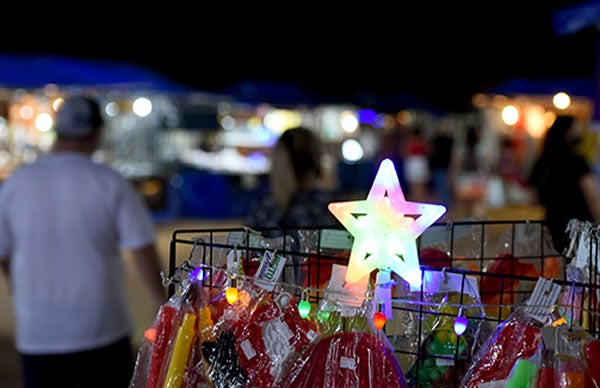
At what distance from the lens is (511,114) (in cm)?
1878

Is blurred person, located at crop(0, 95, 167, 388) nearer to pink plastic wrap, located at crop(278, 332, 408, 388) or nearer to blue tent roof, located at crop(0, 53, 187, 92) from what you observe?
pink plastic wrap, located at crop(278, 332, 408, 388)

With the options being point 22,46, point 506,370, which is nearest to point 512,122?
point 22,46

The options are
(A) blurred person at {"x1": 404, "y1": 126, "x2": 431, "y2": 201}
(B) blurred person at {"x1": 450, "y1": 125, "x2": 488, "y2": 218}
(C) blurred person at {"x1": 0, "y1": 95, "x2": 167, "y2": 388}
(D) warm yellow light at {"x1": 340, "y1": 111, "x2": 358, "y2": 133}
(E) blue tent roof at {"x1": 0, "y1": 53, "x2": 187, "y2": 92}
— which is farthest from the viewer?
(D) warm yellow light at {"x1": 340, "y1": 111, "x2": 358, "y2": 133}

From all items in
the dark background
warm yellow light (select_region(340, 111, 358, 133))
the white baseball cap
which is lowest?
the white baseball cap

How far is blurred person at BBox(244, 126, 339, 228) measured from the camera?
12.2 ft

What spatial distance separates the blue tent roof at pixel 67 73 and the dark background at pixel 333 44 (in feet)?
14.0

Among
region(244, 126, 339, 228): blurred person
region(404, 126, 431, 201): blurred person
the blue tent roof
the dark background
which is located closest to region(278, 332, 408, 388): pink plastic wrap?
region(244, 126, 339, 228): blurred person

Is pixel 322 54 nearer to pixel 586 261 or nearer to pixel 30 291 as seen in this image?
pixel 30 291

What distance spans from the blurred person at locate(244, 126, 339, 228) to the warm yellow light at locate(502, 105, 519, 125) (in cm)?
1553

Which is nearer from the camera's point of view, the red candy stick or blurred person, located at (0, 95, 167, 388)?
the red candy stick

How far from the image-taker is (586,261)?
1.68 meters

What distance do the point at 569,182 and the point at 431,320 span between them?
3591 mm

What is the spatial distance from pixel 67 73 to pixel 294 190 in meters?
7.20

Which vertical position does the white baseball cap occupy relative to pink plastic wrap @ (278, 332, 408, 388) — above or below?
above
